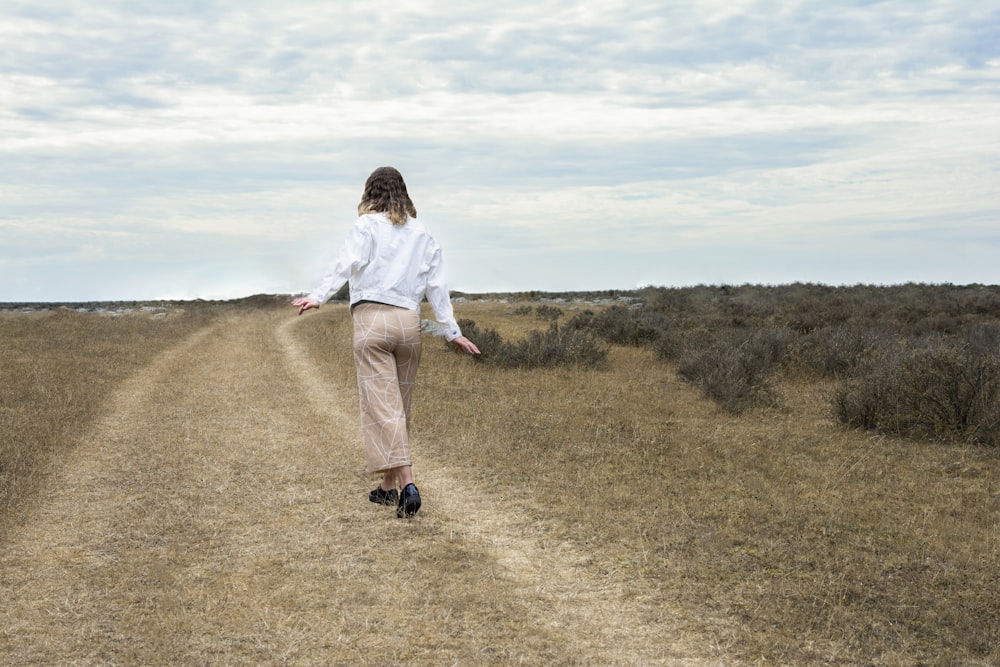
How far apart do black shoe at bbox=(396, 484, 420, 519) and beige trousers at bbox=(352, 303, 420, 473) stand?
0.67ft

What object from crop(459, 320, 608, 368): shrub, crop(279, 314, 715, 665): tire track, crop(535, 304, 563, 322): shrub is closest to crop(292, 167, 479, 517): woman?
crop(279, 314, 715, 665): tire track

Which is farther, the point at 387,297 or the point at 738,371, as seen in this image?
the point at 738,371

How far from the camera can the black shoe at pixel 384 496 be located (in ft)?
22.8

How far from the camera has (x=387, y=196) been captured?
6383 mm

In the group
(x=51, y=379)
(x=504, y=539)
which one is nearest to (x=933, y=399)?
(x=504, y=539)

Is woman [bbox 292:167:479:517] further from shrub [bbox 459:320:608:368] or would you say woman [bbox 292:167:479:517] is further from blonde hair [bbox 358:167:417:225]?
shrub [bbox 459:320:608:368]

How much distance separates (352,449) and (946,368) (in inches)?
270

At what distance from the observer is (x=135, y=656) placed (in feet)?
14.0

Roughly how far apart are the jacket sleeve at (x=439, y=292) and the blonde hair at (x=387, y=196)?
0.39m

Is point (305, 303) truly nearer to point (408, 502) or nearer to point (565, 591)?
point (408, 502)

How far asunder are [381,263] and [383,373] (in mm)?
838

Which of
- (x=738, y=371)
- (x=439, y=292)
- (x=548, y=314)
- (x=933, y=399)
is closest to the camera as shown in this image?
(x=439, y=292)

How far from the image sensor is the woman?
20.7 feet

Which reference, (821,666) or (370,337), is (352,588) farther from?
(821,666)
